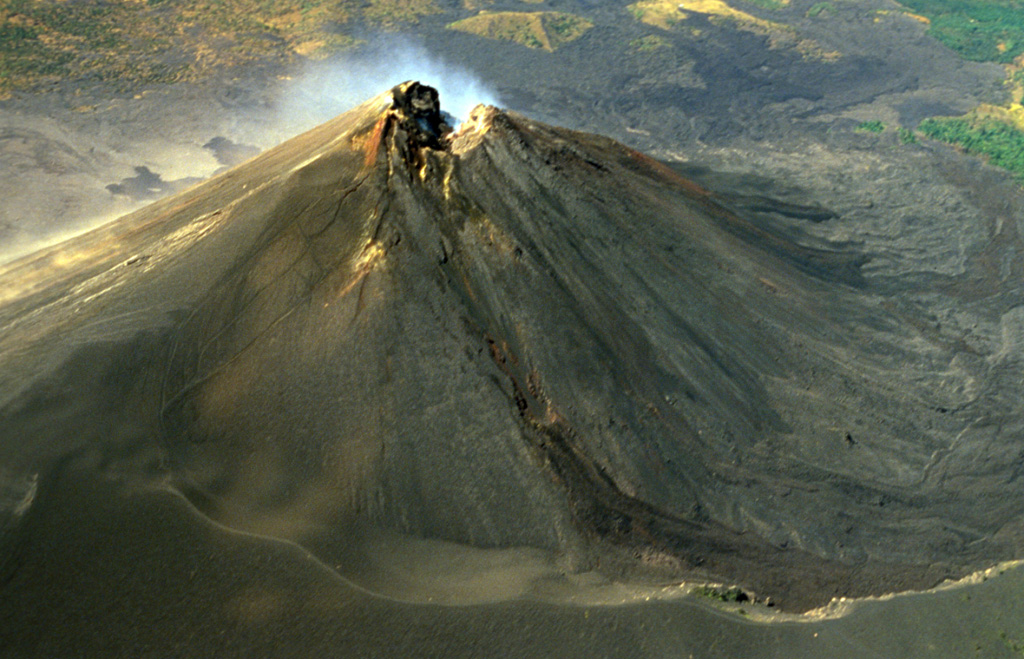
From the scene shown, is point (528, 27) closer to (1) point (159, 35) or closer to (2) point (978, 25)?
(1) point (159, 35)

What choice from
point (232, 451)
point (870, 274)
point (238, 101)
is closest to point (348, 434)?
point (232, 451)

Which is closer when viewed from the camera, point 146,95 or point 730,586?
point 730,586

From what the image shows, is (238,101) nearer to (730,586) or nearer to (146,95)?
(146,95)

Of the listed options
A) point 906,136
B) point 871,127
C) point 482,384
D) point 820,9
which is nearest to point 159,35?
point 482,384

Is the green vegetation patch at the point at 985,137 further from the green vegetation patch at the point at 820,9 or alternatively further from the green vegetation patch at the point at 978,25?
the green vegetation patch at the point at 820,9

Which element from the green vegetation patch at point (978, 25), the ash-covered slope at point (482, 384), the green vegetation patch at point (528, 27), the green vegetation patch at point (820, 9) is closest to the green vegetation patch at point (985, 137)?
the green vegetation patch at point (978, 25)

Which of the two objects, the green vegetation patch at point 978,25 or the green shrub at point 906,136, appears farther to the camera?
the green vegetation patch at point 978,25
